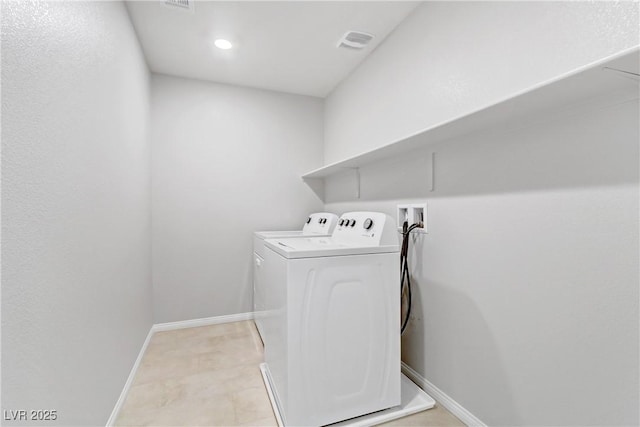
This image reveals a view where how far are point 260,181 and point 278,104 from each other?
854 millimetres

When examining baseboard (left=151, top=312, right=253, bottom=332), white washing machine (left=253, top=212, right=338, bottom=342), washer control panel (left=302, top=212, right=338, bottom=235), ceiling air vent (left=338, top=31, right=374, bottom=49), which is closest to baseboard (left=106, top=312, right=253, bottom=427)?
baseboard (left=151, top=312, right=253, bottom=332)

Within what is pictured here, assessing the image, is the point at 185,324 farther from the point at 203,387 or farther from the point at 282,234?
the point at 282,234

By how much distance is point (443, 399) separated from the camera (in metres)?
1.61

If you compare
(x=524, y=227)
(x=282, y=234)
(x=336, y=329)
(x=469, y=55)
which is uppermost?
(x=469, y=55)

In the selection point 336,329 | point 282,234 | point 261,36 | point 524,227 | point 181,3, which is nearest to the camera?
point 524,227

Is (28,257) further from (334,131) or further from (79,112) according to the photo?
A: (334,131)

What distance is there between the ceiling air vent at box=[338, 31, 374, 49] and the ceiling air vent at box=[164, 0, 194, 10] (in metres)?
1.02

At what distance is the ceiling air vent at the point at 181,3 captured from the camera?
1759 mm

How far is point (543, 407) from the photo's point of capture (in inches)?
45.3

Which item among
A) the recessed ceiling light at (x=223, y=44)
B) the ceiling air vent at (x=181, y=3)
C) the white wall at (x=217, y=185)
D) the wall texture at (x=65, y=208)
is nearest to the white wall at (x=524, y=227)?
the recessed ceiling light at (x=223, y=44)

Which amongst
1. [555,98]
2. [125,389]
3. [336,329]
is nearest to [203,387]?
[125,389]

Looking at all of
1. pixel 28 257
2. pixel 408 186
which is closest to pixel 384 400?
pixel 408 186

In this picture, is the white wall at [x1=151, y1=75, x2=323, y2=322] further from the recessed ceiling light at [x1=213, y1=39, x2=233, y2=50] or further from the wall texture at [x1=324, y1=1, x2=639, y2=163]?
the wall texture at [x1=324, y1=1, x2=639, y2=163]

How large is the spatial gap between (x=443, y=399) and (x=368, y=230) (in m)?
1.02
